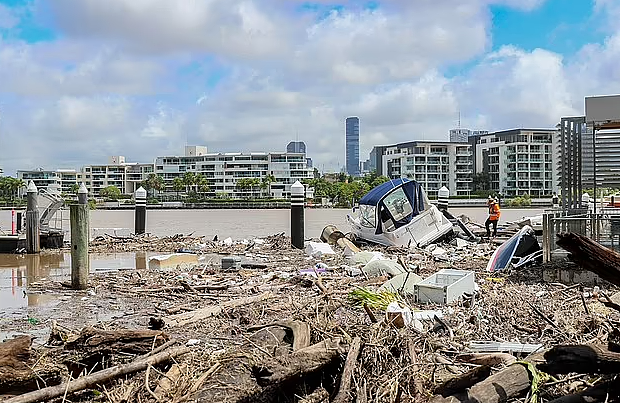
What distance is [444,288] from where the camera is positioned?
10336mm

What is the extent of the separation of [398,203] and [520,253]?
10119 mm

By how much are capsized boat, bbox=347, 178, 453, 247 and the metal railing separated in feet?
32.1

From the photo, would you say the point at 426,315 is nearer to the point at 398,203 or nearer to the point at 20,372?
the point at 20,372

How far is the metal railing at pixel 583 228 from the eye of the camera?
13180 mm

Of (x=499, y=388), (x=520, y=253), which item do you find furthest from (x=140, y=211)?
(x=499, y=388)

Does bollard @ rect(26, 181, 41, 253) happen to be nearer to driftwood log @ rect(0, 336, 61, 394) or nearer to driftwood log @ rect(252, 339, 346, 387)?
driftwood log @ rect(0, 336, 61, 394)

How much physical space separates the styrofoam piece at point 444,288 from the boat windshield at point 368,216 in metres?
13.1

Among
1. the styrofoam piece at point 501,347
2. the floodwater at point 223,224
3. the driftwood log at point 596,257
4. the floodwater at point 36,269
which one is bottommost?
the floodwater at point 223,224

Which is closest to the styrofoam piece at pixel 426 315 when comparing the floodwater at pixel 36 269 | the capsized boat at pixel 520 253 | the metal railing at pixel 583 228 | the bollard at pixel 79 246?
the metal railing at pixel 583 228

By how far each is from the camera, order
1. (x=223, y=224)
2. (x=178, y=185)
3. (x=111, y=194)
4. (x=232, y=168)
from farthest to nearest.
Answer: (x=232, y=168), (x=178, y=185), (x=111, y=194), (x=223, y=224)

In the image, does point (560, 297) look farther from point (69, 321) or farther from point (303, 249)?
point (303, 249)

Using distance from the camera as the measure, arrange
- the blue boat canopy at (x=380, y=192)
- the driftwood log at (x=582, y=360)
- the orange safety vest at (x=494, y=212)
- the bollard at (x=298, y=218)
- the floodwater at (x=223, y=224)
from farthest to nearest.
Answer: the floodwater at (x=223, y=224), the orange safety vest at (x=494, y=212), the blue boat canopy at (x=380, y=192), the bollard at (x=298, y=218), the driftwood log at (x=582, y=360)

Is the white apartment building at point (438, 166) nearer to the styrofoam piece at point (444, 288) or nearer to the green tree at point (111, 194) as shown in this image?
the green tree at point (111, 194)

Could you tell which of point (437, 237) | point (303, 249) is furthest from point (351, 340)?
point (437, 237)
